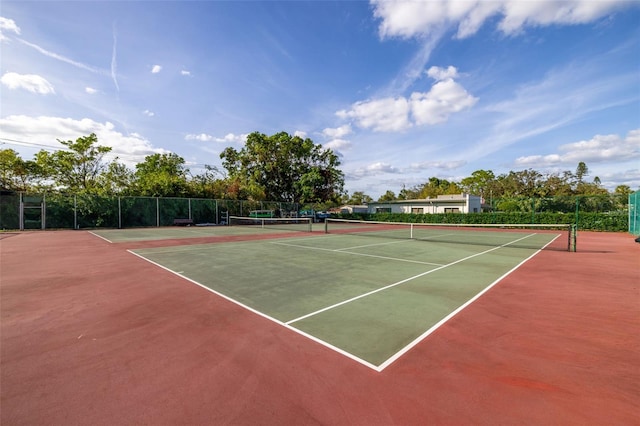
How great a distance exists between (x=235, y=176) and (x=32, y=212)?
24492 mm

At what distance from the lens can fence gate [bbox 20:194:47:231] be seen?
75.3 ft

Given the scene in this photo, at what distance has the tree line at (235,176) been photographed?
3206cm

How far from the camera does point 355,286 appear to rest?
22.0ft

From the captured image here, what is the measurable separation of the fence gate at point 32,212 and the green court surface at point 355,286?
64.7 feet

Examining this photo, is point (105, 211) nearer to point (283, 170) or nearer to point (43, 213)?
point (43, 213)

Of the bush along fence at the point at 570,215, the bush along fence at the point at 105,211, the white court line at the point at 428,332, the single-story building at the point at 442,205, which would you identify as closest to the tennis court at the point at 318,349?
the white court line at the point at 428,332

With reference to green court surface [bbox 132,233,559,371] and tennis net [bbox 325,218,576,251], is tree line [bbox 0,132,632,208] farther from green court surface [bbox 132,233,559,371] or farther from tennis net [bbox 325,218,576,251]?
green court surface [bbox 132,233,559,371]

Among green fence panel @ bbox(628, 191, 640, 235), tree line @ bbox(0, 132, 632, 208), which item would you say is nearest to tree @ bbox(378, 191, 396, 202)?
tree line @ bbox(0, 132, 632, 208)

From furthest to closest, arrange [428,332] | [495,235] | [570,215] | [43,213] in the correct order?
[570,215], [43,213], [495,235], [428,332]

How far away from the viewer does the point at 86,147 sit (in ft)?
110

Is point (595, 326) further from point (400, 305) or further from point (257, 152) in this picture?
point (257, 152)

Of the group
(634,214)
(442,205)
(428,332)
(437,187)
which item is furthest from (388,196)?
(428,332)

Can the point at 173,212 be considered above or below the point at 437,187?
below

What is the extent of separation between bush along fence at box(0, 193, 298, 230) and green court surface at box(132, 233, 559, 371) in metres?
19.5
